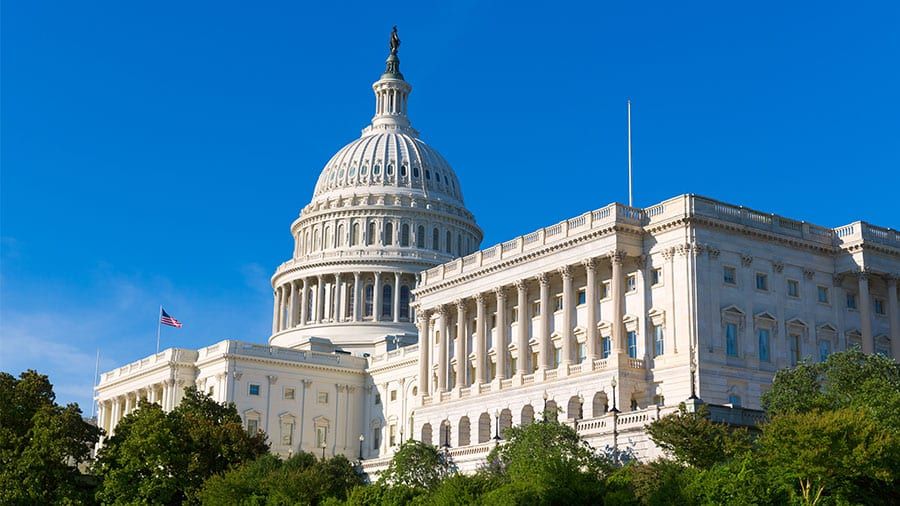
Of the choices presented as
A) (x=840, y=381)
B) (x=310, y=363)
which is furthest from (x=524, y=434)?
(x=310, y=363)

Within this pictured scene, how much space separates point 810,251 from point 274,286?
85385mm

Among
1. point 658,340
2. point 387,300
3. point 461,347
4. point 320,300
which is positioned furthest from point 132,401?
point 658,340

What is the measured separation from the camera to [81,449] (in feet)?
287

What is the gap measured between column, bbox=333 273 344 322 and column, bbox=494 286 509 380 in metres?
54.8

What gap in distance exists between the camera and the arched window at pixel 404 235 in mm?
162500

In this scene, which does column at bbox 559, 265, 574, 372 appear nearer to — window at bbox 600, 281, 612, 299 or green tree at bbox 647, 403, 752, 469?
window at bbox 600, 281, 612, 299

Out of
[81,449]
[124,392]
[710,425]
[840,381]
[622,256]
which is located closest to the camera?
[710,425]

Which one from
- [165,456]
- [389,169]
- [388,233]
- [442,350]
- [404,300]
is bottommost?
[165,456]

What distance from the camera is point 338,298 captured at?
523 feet

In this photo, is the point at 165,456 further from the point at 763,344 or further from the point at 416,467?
the point at 763,344

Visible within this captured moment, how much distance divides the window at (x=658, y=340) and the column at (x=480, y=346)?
16.8m

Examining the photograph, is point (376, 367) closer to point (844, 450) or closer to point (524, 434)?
point (524, 434)

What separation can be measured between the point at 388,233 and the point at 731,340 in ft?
251

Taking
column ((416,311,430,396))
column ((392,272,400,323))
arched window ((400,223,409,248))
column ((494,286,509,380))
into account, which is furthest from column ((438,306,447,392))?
arched window ((400,223,409,248))
